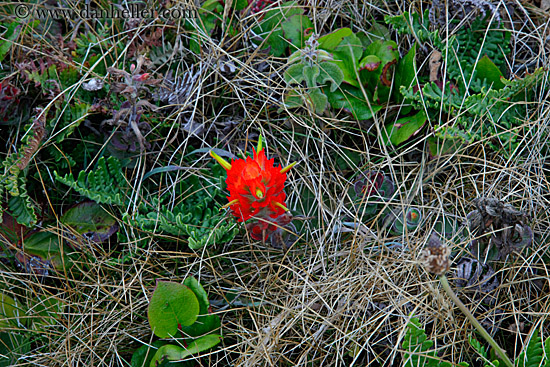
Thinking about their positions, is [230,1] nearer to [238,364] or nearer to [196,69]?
[196,69]

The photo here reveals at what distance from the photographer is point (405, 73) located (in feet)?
6.81

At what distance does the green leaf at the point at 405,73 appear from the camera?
2027 millimetres

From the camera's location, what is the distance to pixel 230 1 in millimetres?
2139

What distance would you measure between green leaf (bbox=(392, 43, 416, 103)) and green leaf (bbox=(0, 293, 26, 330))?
1.82m

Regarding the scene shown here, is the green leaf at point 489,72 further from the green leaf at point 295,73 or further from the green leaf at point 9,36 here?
the green leaf at point 9,36

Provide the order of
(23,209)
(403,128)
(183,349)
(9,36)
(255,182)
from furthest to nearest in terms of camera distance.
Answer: (9,36) < (403,128) < (23,209) < (183,349) < (255,182)

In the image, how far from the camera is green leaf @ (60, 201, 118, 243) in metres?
1.96

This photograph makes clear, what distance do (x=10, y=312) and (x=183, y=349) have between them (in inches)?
29.5

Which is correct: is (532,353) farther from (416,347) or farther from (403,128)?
(403,128)

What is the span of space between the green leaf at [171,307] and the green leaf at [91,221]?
42 centimetres

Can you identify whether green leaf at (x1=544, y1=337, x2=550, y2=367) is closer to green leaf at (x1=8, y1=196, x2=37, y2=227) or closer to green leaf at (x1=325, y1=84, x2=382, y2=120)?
green leaf at (x1=325, y1=84, x2=382, y2=120)

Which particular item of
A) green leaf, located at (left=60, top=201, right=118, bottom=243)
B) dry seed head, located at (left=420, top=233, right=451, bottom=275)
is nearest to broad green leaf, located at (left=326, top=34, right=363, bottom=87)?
dry seed head, located at (left=420, top=233, right=451, bottom=275)

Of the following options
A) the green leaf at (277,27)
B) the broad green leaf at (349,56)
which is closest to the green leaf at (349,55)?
the broad green leaf at (349,56)

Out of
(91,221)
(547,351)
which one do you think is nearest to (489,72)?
(547,351)
